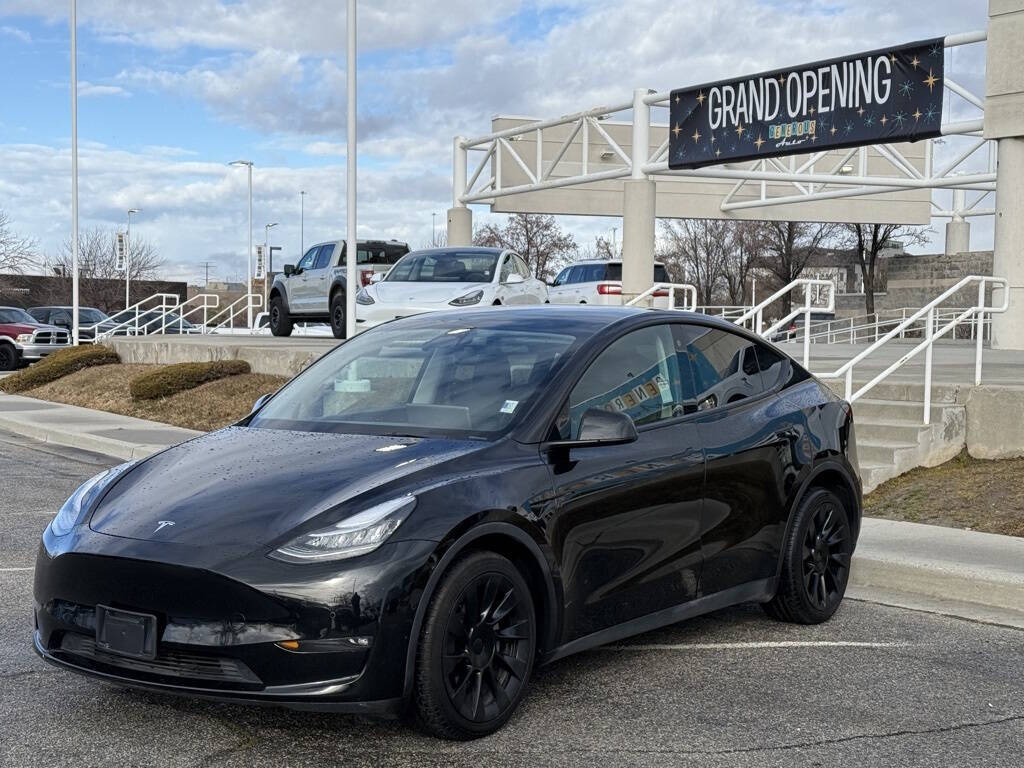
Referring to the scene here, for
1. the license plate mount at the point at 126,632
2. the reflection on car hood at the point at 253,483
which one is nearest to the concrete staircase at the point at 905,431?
the reflection on car hood at the point at 253,483

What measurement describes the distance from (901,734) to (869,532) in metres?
4.06

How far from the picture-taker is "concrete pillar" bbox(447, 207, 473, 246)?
34562 mm

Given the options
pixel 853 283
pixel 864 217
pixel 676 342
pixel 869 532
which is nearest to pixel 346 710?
pixel 676 342

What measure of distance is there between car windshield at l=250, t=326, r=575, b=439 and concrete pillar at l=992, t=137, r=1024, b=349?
1556cm

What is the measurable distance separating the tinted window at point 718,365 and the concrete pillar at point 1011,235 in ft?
47.1

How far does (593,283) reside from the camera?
27.3 meters

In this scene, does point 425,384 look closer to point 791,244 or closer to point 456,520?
point 456,520

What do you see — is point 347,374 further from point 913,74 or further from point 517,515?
point 913,74

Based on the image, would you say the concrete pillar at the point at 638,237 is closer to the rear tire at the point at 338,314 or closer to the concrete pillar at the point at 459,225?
the rear tire at the point at 338,314

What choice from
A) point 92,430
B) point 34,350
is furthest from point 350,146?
point 34,350

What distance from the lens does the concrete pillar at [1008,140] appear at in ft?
62.3

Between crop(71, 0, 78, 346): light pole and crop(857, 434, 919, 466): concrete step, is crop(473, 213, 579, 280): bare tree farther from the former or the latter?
crop(857, 434, 919, 466): concrete step

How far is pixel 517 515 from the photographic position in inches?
186

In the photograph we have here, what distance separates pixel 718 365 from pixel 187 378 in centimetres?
1503
